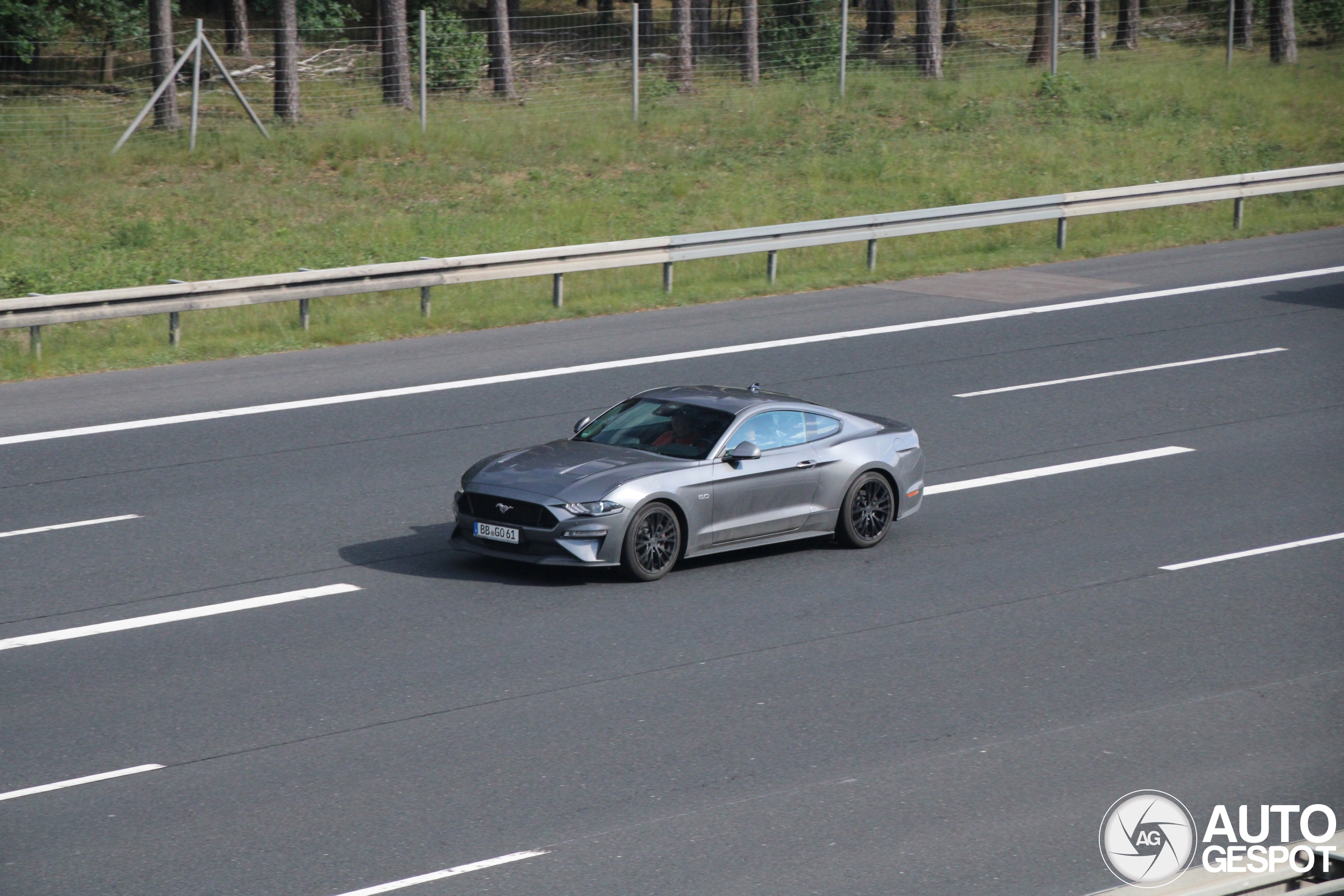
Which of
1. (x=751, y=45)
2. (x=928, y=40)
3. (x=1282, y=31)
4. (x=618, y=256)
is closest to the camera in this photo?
(x=618, y=256)

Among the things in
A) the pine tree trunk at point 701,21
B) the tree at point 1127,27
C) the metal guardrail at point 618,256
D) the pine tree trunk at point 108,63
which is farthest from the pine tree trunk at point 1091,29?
the pine tree trunk at point 108,63

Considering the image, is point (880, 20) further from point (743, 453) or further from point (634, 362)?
point (743, 453)

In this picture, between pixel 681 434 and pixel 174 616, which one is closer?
pixel 174 616

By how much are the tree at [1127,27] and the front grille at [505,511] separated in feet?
117

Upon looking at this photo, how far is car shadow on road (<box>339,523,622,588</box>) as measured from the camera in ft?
38.4

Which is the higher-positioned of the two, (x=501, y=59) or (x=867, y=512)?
(x=501, y=59)

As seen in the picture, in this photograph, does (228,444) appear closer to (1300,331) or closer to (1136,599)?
(1136,599)

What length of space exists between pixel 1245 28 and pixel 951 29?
875cm

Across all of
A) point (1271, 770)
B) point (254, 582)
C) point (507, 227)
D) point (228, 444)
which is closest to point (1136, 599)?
point (1271, 770)

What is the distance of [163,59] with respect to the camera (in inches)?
1236

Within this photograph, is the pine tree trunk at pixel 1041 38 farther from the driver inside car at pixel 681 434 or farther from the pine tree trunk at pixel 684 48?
the driver inside car at pixel 681 434

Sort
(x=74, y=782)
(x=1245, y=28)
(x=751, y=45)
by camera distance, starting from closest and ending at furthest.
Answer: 1. (x=74, y=782)
2. (x=751, y=45)
3. (x=1245, y=28)

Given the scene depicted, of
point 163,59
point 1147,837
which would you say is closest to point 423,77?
point 163,59

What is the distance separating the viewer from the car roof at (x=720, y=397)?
41.3 feet
